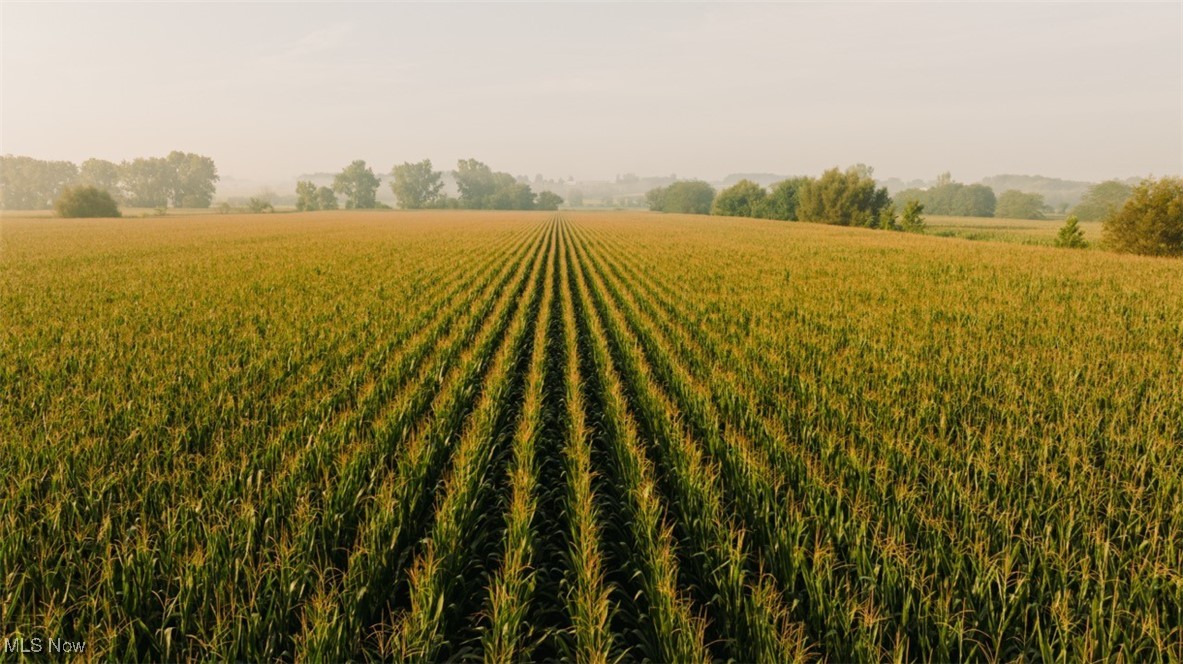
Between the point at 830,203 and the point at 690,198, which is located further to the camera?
the point at 690,198

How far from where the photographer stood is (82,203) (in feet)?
271

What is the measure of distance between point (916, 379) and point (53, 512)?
967 centimetres

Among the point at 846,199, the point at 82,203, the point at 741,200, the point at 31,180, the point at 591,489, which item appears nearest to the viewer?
the point at 591,489

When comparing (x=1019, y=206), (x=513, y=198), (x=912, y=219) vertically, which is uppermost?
(x=513, y=198)

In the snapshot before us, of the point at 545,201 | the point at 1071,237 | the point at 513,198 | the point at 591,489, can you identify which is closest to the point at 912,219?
the point at 1071,237

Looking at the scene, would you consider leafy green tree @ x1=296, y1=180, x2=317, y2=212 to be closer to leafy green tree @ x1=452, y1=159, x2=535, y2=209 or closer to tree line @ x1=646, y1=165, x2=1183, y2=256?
leafy green tree @ x1=452, y1=159, x2=535, y2=209

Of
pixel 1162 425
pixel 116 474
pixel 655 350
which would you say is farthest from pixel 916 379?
pixel 116 474

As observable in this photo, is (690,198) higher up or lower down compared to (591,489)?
higher up

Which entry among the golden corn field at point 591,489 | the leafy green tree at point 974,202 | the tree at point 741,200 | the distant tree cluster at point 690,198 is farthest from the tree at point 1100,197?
the golden corn field at point 591,489

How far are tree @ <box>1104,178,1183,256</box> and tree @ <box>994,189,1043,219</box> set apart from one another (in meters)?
122

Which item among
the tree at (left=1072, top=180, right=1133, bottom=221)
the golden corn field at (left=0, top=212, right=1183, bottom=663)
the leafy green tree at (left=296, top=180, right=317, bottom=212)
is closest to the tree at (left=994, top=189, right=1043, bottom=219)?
the tree at (left=1072, top=180, right=1133, bottom=221)

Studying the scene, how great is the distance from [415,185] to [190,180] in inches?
2442

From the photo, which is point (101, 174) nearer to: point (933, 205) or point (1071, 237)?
point (1071, 237)

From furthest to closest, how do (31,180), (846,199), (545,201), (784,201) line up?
(545,201)
(31,180)
(784,201)
(846,199)
